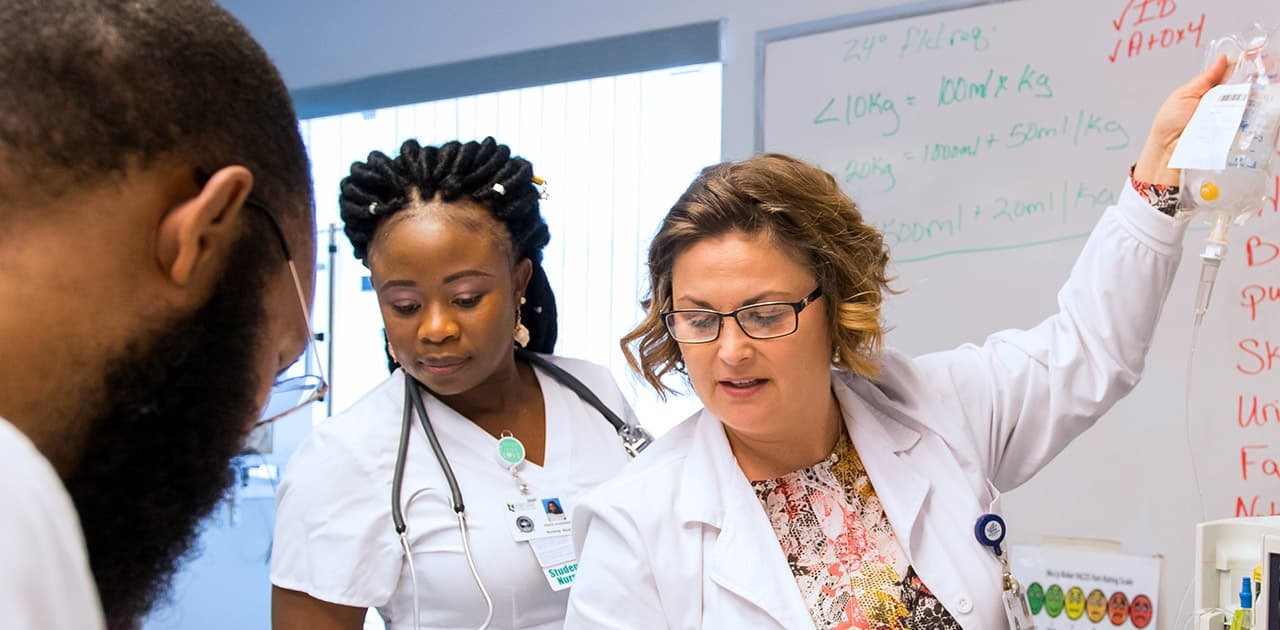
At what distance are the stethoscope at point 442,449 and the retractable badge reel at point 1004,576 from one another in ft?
2.07

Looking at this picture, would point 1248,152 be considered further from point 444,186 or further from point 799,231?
point 444,186

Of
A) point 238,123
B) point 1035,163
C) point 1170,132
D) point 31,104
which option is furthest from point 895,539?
point 1035,163

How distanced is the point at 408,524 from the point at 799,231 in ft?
2.37

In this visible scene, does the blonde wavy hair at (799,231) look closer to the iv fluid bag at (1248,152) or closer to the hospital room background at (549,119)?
the iv fluid bag at (1248,152)

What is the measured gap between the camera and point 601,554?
4.28 feet

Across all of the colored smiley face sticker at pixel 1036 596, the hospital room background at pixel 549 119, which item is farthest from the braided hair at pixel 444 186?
the colored smiley face sticker at pixel 1036 596

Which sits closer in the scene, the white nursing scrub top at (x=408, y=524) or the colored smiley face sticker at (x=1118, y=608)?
the white nursing scrub top at (x=408, y=524)

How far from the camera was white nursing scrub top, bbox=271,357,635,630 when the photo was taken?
152 cm

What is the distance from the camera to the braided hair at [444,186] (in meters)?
1.68

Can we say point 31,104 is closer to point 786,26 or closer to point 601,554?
point 601,554

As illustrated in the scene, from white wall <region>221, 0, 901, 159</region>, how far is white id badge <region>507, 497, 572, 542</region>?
1372 millimetres

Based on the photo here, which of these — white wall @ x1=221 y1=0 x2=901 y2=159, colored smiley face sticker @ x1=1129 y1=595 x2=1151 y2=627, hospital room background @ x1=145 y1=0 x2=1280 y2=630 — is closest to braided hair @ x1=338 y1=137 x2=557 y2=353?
hospital room background @ x1=145 y1=0 x2=1280 y2=630

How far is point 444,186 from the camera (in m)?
1.68

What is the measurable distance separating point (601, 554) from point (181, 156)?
804 mm
